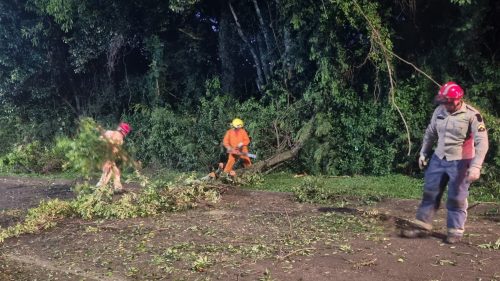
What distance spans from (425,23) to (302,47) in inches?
121

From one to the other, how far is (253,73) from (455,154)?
11316mm

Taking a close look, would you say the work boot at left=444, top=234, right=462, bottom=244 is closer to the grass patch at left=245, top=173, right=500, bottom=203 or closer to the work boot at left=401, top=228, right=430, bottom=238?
the work boot at left=401, top=228, right=430, bottom=238

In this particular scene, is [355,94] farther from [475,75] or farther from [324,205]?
[324,205]

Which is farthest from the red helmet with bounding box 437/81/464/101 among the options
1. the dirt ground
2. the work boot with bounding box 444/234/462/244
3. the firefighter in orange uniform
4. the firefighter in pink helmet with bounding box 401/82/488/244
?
the firefighter in orange uniform

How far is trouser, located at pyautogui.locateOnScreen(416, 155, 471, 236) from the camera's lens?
19.5 ft

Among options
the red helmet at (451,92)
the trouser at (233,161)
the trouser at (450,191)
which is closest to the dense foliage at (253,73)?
the trouser at (233,161)

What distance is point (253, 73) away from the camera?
55.4 ft

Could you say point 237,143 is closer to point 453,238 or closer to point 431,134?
point 431,134

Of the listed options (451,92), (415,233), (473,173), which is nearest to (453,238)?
(415,233)

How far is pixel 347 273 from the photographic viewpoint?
201 inches

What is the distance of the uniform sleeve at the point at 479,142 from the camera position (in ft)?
19.0

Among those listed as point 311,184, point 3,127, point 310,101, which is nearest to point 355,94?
point 310,101

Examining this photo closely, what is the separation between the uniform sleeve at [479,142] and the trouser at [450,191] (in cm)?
17

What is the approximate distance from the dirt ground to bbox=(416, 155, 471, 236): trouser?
Answer: 0.27 meters
